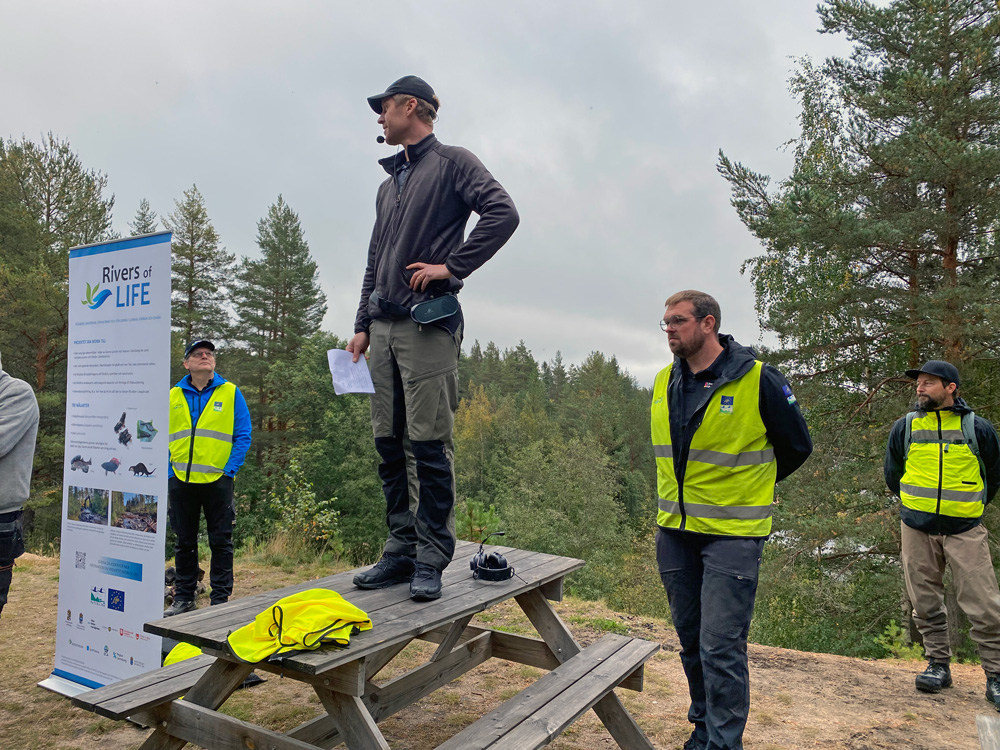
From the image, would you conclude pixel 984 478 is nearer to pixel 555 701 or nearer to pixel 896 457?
pixel 896 457

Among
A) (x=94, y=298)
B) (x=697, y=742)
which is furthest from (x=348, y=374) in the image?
(x=697, y=742)

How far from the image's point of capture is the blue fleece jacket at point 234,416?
200 inches

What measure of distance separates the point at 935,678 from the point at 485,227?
4.56 meters

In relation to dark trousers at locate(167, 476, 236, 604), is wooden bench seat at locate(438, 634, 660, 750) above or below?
below

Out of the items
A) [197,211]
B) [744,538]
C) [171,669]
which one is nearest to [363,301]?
[171,669]

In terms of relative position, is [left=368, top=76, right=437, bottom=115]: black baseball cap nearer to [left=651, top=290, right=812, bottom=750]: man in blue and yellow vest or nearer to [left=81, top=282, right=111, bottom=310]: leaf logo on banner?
[left=651, top=290, right=812, bottom=750]: man in blue and yellow vest

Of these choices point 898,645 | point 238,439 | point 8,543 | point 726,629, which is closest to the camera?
point 726,629

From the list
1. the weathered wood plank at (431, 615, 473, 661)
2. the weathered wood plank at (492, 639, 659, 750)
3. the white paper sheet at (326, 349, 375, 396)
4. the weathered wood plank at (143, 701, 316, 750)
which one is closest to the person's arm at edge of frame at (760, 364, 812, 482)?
the weathered wood plank at (492, 639, 659, 750)

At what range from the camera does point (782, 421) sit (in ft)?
9.29

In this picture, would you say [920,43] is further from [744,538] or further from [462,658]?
[462,658]

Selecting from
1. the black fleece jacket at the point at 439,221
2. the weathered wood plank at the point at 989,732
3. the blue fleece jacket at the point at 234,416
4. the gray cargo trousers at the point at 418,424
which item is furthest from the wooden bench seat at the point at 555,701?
the blue fleece jacket at the point at 234,416

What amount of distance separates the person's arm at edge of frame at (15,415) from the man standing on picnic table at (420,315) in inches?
79.1

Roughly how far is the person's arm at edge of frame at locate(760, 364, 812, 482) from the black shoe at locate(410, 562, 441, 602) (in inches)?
61.6

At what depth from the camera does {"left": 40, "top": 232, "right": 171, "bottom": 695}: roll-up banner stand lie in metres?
3.75
